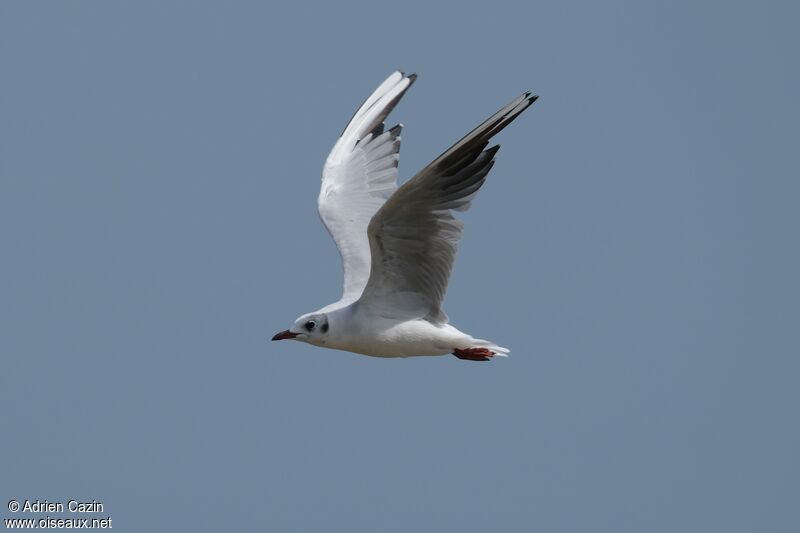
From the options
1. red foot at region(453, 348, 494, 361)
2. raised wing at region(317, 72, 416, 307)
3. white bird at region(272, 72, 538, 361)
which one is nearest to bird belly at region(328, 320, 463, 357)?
white bird at region(272, 72, 538, 361)

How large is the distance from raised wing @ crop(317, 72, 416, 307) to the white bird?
0.04 feet

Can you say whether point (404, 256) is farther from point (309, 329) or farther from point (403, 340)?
point (309, 329)

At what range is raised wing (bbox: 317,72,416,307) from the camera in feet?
40.9

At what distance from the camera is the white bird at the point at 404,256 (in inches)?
400

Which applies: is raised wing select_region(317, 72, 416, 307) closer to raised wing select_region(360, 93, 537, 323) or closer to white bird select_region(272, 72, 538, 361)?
white bird select_region(272, 72, 538, 361)

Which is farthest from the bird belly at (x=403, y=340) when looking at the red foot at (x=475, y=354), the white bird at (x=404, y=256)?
the red foot at (x=475, y=354)

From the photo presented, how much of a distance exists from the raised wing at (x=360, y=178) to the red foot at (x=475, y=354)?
1016 millimetres

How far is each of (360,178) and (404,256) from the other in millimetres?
2817

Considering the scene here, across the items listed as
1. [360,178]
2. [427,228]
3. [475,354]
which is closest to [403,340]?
[475,354]

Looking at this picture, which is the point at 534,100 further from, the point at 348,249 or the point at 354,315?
the point at 348,249

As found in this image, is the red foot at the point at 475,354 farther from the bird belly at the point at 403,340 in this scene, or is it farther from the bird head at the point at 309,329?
the bird head at the point at 309,329

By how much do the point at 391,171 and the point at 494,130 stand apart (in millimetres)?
3925

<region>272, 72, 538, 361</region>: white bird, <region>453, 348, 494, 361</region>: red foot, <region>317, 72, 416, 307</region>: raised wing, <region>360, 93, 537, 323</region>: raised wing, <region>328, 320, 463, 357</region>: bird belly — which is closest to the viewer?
<region>360, 93, 537, 323</region>: raised wing

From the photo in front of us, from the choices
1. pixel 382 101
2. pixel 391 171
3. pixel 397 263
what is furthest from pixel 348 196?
pixel 397 263
